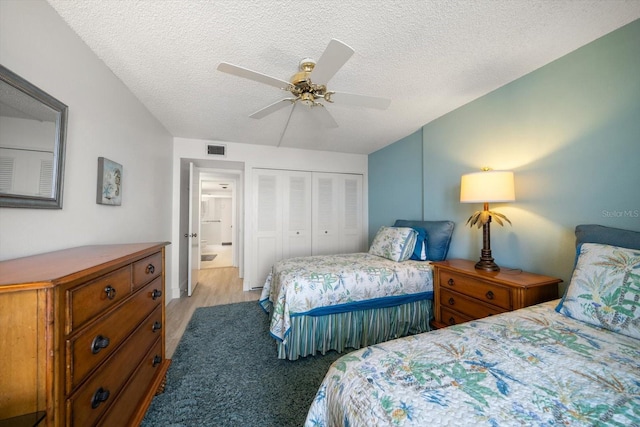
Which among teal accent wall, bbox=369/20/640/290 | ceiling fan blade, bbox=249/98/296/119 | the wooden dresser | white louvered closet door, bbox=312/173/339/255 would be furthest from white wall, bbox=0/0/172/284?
teal accent wall, bbox=369/20/640/290

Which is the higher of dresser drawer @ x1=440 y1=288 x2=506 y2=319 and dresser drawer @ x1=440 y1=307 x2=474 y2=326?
dresser drawer @ x1=440 y1=288 x2=506 y2=319

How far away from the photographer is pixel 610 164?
4.89 ft

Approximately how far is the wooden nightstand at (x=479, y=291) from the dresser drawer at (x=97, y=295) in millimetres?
2216

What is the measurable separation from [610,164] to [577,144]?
23 centimetres

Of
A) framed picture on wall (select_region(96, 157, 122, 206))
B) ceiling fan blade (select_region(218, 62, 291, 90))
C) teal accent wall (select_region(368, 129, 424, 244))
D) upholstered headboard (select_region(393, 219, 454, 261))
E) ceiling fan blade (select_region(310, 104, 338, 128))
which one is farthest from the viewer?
teal accent wall (select_region(368, 129, 424, 244))

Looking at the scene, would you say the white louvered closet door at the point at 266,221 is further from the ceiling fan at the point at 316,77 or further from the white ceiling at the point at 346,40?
the ceiling fan at the point at 316,77

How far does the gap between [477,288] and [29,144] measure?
111 inches

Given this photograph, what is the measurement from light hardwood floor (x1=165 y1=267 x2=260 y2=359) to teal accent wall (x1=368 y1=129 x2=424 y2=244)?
244cm

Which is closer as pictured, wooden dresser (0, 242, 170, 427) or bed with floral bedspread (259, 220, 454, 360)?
wooden dresser (0, 242, 170, 427)

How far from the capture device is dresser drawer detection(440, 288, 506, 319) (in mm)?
1716

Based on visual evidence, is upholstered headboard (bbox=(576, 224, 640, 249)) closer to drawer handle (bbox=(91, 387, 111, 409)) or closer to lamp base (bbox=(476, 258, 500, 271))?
lamp base (bbox=(476, 258, 500, 271))

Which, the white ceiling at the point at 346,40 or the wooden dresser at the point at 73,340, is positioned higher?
the white ceiling at the point at 346,40

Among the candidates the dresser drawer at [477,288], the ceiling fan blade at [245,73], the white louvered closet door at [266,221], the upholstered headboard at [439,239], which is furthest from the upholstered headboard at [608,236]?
the white louvered closet door at [266,221]

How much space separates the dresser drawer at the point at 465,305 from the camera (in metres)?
1.72
